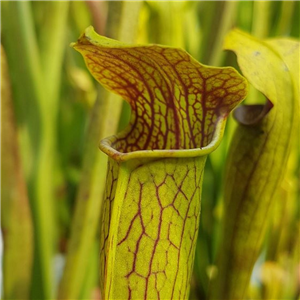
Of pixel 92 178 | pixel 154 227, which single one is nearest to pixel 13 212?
pixel 92 178

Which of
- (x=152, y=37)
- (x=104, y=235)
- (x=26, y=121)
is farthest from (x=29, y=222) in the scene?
(x=152, y=37)

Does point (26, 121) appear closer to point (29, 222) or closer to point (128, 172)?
point (29, 222)

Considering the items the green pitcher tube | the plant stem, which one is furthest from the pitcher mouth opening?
the plant stem

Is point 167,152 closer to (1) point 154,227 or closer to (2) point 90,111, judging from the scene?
(1) point 154,227

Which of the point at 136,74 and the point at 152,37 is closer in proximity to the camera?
the point at 136,74

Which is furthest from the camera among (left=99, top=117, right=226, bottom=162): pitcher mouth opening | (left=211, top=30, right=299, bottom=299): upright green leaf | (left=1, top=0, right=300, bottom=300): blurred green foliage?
(left=1, top=0, right=300, bottom=300): blurred green foliage

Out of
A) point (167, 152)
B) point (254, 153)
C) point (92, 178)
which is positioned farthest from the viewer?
point (92, 178)

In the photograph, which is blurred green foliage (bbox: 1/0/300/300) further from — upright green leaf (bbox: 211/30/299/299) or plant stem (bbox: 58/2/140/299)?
upright green leaf (bbox: 211/30/299/299)

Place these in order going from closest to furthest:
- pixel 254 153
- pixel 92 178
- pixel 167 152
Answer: pixel 167 152, pixel 254 153, pixel 92 178

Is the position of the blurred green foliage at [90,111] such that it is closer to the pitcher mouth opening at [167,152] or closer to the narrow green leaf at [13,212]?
the narrow green leaf at [13,212]
